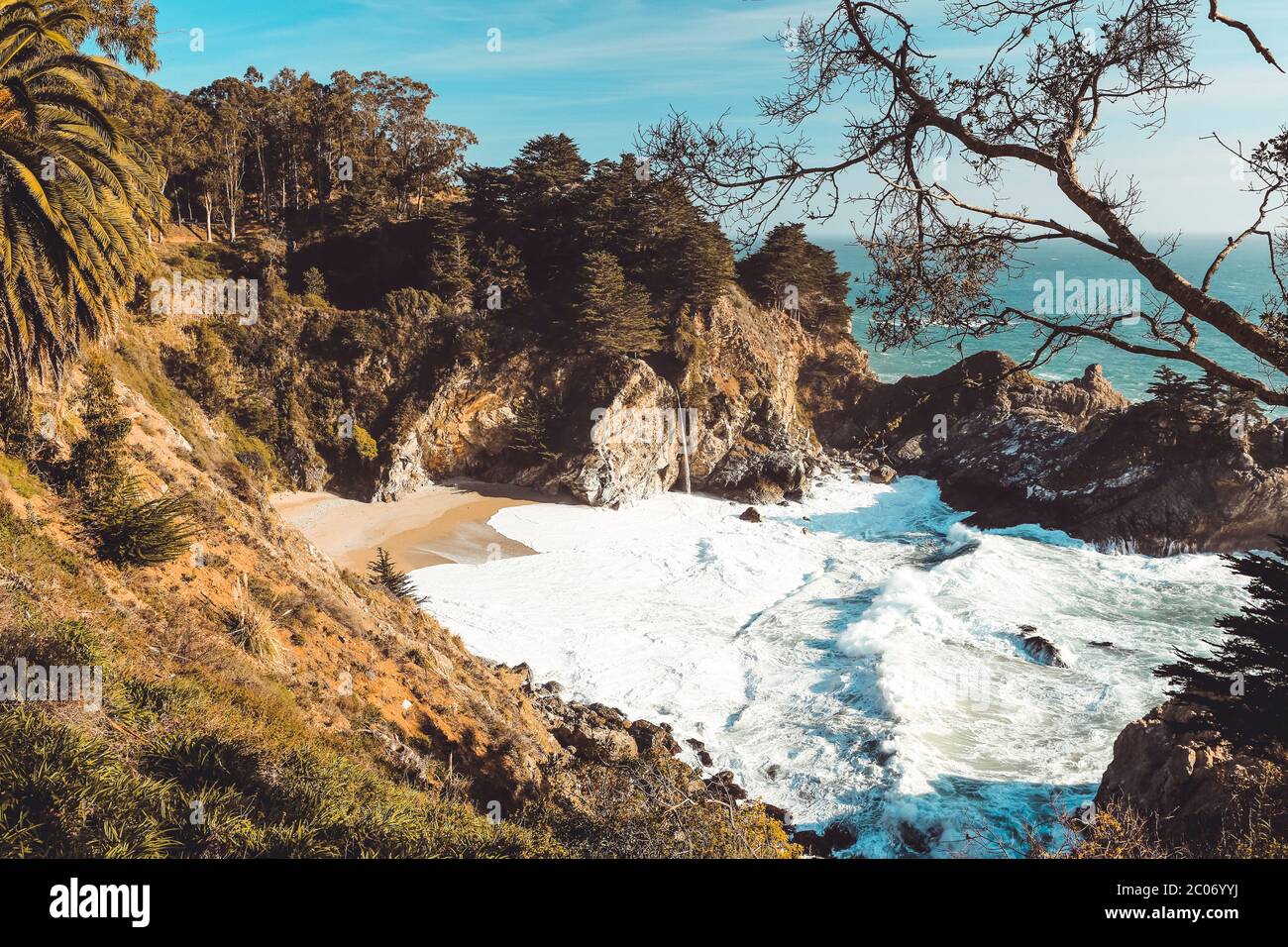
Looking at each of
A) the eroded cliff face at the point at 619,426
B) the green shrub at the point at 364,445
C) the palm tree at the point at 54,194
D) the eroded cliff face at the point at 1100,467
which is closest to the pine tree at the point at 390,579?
the green shrub at the point at 364,445

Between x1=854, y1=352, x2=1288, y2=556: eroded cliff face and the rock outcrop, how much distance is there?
13302 millimetres

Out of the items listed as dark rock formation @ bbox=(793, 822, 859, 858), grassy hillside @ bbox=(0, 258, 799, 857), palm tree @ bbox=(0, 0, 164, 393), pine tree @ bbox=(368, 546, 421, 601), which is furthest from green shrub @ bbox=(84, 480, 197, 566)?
dark rock formation @ bbox=(793, 822, 859, 858)

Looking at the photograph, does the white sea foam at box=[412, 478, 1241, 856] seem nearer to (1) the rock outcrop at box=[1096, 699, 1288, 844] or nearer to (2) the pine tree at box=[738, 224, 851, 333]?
(1) the rock outcrop at box=[1096, 699, 1288, 844]

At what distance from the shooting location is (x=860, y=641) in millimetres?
23141

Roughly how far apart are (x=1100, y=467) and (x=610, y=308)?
83.2 ft

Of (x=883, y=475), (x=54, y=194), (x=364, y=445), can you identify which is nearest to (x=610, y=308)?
(x=364, y=445)

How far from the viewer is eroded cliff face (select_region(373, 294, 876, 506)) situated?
3619 cm

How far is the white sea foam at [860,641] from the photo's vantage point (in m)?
16.8

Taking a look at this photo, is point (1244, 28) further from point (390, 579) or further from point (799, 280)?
point (799, 280)

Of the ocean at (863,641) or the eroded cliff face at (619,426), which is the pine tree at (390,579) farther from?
the eroded cliff face at (619,426)
